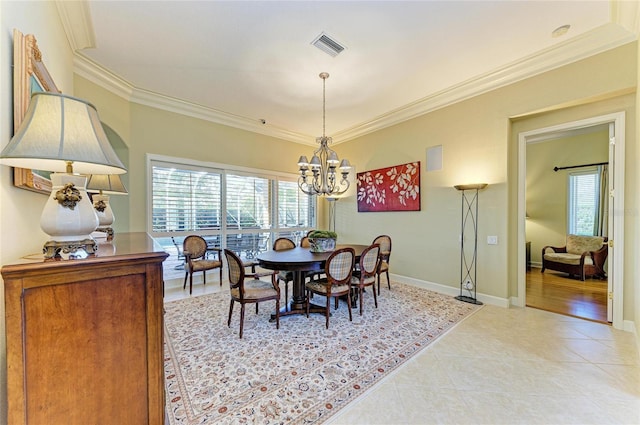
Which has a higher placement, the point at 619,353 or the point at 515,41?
the point at 515,41

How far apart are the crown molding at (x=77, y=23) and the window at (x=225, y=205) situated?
170 centimetres

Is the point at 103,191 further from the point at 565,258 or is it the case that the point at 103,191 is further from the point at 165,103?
the point at 565,258

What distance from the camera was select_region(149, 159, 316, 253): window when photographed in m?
4.21

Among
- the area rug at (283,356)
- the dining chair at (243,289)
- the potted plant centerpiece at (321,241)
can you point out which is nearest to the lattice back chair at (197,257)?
the area rug at (283,356)

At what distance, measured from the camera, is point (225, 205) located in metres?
4.84

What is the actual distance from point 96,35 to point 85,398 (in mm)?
3419

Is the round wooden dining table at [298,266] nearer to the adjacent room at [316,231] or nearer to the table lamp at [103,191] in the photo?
the adjacent room at [316,231]

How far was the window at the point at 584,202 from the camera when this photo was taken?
5398mm

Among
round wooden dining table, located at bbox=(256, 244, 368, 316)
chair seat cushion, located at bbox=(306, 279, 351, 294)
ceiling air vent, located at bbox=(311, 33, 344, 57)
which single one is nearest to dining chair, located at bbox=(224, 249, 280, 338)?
round wooden dining table, located at bbox=(256, 244, 368, 316)

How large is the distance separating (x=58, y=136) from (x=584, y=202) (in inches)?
328

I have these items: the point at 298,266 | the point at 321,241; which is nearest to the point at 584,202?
the point at 321,241

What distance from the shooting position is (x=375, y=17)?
243cm

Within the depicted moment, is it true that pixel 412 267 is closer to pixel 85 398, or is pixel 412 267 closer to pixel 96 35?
pixel 85 398

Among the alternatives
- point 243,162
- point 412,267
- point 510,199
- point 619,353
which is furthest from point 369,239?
point 619,353
